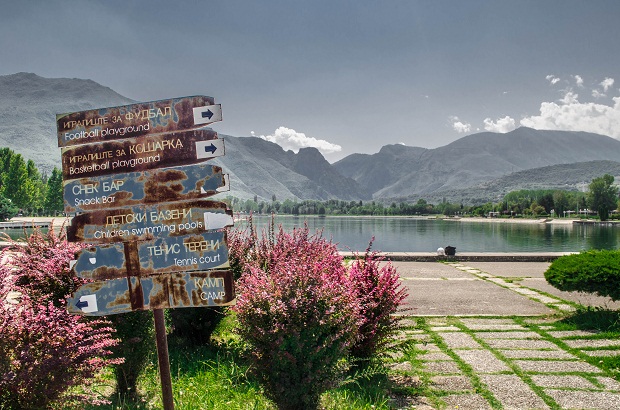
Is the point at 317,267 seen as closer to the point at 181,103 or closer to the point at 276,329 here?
the point at 276,329

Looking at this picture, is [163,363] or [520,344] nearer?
[163,363]

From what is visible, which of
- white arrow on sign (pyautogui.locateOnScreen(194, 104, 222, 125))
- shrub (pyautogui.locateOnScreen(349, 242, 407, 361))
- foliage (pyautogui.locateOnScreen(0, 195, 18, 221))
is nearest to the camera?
white arrow on sign (pyautogui.locateOnScreen(194, 104, 222, 125))

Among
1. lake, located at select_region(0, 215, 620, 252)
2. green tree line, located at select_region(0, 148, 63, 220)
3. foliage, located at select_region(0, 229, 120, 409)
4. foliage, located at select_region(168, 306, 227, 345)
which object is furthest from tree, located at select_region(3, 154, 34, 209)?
foliage, located at select_region(0, 229, 120, 409)

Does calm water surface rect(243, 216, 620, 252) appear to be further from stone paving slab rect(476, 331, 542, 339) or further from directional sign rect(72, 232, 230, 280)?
directional sign rect(72, 232, 230, 280)

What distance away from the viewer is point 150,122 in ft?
12.7

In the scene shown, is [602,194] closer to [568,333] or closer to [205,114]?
[568,333]

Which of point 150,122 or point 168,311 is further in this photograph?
point 168,311

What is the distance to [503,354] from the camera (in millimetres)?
6070

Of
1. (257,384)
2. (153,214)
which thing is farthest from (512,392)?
(153,214)

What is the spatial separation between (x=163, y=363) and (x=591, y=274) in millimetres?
7170

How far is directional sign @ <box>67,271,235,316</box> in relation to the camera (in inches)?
146

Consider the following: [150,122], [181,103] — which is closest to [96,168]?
[150,122]

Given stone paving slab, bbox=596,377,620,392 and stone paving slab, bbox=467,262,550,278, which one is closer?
stone paving slab, bbox=596,377,620,392

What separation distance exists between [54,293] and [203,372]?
6.13 feet
